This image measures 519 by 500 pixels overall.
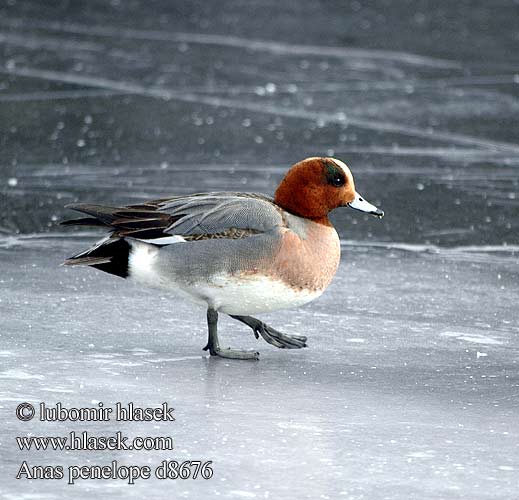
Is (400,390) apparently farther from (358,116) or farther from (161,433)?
→ (358,116)

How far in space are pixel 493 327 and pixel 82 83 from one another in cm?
649

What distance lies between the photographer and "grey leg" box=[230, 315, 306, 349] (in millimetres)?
5965

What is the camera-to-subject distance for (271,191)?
355 inches

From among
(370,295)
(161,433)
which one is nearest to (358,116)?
(370,295)

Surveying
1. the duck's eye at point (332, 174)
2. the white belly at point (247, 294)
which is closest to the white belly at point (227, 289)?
the white belly at point (247, 294)

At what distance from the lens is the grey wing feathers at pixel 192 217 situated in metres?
5.79

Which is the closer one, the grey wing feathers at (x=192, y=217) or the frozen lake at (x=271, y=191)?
the frozen lake at (x=271, y=191)

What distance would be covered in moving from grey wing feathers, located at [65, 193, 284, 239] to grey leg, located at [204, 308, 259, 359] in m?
0.34

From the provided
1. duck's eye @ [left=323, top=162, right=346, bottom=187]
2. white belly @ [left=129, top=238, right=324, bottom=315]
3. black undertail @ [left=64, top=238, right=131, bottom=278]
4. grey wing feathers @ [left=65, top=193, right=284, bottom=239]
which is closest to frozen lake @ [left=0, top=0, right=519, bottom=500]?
white belly @ [left=129, top=238, right=324, bottom=315]

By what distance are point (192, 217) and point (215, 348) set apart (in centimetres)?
53

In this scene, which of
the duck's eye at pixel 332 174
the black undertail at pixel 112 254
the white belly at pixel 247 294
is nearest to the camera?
the white belly at pixel 247 294

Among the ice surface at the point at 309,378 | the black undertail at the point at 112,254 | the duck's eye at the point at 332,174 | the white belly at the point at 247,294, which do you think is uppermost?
the duck's eye at the point at 332,174

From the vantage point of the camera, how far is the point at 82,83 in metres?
12.1

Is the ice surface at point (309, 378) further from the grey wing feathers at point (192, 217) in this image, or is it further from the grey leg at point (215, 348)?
the grey wing feathers at point (192, 217)
